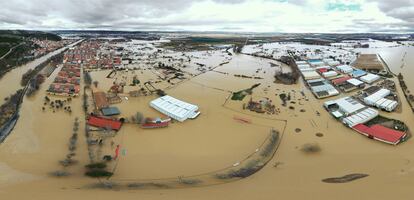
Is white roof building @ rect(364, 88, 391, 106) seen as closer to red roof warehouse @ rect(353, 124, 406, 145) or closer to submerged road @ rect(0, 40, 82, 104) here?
red roof warehouse @ rect(353, 124, 406, 145)

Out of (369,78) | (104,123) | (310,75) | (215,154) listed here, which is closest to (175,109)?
(104,123)

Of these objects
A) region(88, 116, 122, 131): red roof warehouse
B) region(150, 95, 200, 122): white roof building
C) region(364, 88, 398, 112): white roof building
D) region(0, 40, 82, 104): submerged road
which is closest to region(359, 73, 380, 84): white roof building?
region(364, 88, 398, 112): white roof building

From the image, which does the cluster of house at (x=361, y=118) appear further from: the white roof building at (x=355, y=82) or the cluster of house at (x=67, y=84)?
the cluster of house at (x=67, y=84)

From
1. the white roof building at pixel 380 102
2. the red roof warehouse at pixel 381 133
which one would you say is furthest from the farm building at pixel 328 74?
the red roof warehouse at pixel 381 133

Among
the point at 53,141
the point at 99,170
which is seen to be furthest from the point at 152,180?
the point at 53,141

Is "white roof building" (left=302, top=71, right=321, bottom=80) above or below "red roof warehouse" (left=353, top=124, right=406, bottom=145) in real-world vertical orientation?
above

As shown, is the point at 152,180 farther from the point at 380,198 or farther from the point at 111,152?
the point at 380,198

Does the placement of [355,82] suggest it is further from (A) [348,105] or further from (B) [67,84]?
(B) [67,84]
